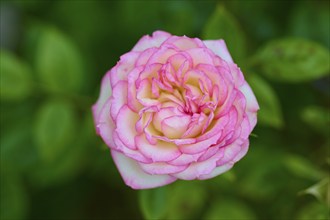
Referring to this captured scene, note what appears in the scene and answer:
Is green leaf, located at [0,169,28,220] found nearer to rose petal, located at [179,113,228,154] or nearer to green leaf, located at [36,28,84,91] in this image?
green leaf, located at [36,28,84,91]

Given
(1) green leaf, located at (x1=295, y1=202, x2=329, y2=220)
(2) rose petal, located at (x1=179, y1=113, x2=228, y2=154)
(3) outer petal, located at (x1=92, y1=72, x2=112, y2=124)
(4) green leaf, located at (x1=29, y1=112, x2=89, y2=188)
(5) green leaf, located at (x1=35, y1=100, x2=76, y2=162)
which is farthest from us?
(4) green leaf, located at (x1=29, y1=112, x2=89, y2=188)

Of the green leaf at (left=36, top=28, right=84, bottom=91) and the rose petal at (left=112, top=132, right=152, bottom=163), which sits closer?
the rose petal at (left=112, top=132, right=152, bottom=163)

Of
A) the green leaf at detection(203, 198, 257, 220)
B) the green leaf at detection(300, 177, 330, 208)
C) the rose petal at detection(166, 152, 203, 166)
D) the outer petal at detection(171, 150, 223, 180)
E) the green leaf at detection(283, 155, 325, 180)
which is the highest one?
the rose petal at detection(166, 152, 203, 166)

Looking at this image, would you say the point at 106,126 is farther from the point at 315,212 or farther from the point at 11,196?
the point at 11,196

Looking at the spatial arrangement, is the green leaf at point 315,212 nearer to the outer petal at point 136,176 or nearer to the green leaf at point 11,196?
the outer petal at point 136,176

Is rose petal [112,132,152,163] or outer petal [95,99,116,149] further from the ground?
outer petal [95,99,116,149]

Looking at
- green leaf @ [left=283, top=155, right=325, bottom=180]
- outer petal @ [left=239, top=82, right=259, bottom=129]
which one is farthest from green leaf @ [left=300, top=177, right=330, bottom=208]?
outer petal @ [left=239, top=82, right=259, bottom=129]

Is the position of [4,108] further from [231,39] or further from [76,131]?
[231,39]

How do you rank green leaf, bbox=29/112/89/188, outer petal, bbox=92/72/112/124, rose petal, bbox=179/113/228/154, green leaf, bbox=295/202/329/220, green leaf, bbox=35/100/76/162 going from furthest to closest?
green leaf, bbox=29/112/89/188
green leaf, bbox=35/100/76/162
green leaf, bbox=295/202/329/220
outer petal, bbox=92/72/112/124
rose petal, bbox=179/113/228/154
